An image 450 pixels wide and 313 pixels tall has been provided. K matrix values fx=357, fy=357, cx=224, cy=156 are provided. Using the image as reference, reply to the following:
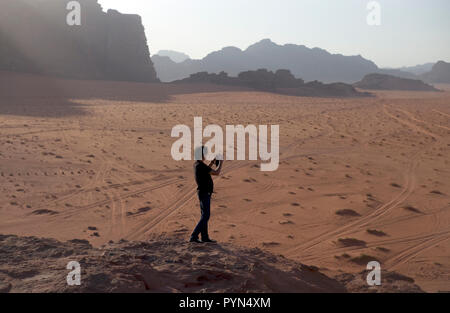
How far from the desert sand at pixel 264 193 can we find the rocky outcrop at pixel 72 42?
29.9m

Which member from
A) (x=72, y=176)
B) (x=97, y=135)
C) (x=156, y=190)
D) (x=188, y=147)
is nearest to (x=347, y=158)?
(x=188, y=147)

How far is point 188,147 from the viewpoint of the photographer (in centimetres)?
1400

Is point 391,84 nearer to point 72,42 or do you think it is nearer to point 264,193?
point 72,42

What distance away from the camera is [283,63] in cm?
13638

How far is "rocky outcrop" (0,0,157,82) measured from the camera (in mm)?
42125

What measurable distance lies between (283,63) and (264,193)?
134 meters

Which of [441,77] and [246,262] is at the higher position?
[441,77]

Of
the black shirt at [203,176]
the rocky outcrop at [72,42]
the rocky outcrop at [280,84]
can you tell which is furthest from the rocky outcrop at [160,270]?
the rocky outcrop at [72,42]

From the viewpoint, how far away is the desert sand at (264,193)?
6.45 m

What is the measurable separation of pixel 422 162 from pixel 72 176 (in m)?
11.2

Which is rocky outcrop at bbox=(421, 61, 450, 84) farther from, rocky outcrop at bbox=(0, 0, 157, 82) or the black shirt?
the black shirt

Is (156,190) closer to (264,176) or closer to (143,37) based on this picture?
(264,176)

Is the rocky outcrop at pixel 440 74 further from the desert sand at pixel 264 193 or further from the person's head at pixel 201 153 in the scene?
the person's head at pixel 201 153

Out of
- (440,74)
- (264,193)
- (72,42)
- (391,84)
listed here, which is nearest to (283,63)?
(440,74)
